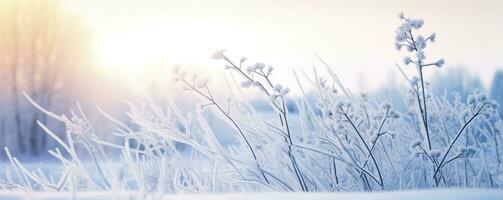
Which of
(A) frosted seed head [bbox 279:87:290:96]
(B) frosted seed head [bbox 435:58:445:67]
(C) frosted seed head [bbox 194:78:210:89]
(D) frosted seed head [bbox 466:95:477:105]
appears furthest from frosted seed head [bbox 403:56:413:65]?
(C) frosted seed head [bbox 194:78:210:89]

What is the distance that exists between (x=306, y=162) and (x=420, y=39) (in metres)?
0.46

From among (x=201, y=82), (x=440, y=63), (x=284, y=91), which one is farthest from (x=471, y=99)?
(x=201, y=82)

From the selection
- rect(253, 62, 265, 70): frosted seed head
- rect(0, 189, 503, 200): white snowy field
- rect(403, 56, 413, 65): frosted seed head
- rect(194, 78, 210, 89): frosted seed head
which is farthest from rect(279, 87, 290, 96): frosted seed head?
rect(0, 189, 503, 200): white snowy field

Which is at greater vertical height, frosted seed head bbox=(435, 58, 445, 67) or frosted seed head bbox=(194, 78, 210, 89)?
frosted seed head bbox=(435, 58, 445, 67)

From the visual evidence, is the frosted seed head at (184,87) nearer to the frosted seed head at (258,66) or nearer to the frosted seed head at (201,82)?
the frosted seed head at (201,82)

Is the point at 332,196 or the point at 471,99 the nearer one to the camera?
the point at 332,196

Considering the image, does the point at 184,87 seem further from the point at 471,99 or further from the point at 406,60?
the point at 471,99

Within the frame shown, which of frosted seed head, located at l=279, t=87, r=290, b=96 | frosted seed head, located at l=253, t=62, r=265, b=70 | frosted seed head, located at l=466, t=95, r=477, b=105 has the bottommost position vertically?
frosted seed head, located at l=466, t=95, r=477, b=105

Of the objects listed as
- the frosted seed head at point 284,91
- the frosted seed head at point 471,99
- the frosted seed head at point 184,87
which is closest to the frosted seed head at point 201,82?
the frosted seed head at point 184,87

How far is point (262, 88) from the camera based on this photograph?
1431 millimetres

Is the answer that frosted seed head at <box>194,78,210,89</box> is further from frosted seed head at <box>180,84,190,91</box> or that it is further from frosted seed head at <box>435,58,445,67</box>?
frosted seed head at <box>435,58,445,67</box>

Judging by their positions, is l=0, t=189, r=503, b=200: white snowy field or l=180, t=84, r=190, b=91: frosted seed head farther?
l=180, t=84, r=190, b=91: frosted seed head

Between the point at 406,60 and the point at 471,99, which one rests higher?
the point at 406,60

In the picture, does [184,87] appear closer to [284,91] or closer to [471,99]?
[284,91]
